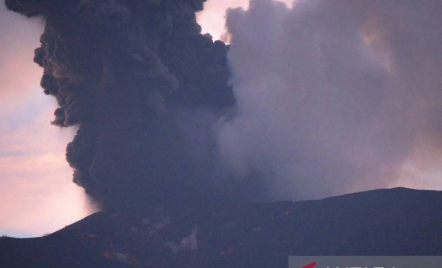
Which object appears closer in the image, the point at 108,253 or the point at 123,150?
the point at 108,253

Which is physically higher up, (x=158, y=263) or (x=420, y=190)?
(x=420, y=190)

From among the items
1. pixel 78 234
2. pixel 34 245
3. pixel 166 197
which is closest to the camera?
pixel 34 245

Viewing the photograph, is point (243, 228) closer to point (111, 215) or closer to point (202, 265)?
point (202, 265)

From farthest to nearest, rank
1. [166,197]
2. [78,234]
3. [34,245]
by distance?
[166,197]
[78,234]
[34,245]

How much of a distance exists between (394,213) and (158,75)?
101ft

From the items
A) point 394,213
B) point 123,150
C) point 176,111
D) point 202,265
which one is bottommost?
point 202,265

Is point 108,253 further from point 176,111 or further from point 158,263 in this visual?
point 176,111

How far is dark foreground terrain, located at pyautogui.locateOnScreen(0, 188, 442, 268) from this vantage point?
3041 inches

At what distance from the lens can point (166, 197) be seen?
92375 millimetres

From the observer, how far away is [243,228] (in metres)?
86.5

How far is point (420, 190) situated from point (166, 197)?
98.0ft

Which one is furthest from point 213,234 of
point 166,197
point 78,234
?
point 78,234

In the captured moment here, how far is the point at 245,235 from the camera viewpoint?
278ft

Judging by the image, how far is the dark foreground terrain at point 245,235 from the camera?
253 ft
